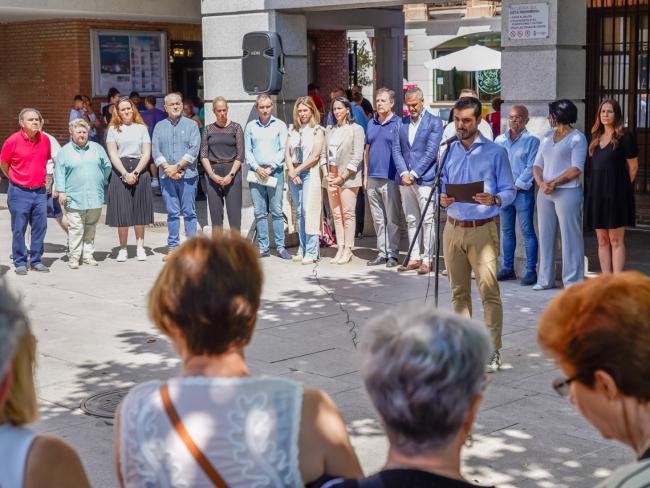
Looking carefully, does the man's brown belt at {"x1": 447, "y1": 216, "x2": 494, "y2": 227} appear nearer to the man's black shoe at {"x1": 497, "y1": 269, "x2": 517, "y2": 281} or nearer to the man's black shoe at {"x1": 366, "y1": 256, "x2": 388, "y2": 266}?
the man's black shoe at {"x1": 497, "y1": 269, "x2": 517, "y2": 281}

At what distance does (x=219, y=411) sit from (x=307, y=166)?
10.1 meters

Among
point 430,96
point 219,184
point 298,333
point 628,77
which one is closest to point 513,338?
point 298,333

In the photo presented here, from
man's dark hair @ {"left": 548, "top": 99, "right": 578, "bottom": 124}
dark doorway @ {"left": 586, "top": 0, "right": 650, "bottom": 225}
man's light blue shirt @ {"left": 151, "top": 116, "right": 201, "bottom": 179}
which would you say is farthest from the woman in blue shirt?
man's light blue shirt @ {"left": 151, "top": 116, "right": 201, "bottom": 179}

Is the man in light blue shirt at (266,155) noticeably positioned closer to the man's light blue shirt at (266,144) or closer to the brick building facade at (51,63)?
the man's light blue shirt at (266,144)

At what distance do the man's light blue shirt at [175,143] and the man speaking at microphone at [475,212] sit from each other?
582cm

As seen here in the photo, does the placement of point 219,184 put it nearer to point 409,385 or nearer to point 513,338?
point 513,338

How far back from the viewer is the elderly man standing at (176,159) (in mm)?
13258

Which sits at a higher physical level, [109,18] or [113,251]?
[109,18]

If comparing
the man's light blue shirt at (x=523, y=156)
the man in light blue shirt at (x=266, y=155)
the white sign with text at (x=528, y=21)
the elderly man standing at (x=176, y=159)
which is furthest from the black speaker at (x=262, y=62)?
the man's light blue shirt at (x=523, y=156)

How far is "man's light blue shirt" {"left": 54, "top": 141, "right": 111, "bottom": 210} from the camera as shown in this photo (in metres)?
12.7

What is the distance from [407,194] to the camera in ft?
40.9

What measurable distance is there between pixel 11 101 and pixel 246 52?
11637 mm

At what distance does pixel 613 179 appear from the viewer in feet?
34.9

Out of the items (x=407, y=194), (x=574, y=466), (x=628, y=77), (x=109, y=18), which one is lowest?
(x=574, y=466)
